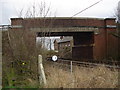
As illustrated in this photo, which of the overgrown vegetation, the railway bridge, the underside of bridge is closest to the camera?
the overgrown vegetation

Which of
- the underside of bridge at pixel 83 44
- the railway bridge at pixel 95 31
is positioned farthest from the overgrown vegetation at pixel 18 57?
the underside of bridge at pixel 83 44

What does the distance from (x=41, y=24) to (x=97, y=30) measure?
2558 centimetres

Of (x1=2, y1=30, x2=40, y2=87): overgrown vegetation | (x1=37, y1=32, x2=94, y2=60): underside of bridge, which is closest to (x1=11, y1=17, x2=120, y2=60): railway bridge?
(x1=37, y1=32, x2=94, y2=60): underside of bridge

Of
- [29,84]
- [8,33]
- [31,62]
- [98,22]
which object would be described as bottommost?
[29,84]

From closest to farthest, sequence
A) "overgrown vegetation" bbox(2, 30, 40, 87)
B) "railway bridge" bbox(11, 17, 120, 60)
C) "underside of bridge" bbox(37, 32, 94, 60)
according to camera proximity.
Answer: "overgrown vegetation" bbox(2, 30, 40, 87), "railway bridge" bbox(11, 17, 120, 60), "underside of bridge" bbox(37, 32, 94, 60)

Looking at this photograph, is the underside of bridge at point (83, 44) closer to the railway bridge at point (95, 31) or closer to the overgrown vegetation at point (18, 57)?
the railway bridge at point (95, 31)

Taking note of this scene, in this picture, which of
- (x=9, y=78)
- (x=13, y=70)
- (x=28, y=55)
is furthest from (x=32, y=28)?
(x=9, y=78)

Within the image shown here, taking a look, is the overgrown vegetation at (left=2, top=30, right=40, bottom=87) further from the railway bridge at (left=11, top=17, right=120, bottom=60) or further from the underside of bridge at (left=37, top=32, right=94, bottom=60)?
the underside of bridge at (left=37, top=32, right=94, bottom=60)

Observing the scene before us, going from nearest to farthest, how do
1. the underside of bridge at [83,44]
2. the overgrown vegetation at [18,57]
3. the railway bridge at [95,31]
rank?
the overgrown vegetation at [18,57] → the railway bridge at [95,31] → the underside of bridge at [83,44]

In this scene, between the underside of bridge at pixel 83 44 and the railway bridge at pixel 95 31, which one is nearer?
the railway bridge at pixel 95 31

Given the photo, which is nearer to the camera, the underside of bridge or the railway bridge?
the railway bridge

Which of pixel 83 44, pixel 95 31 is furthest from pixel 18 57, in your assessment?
pixel 83 44

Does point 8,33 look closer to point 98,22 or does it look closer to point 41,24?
point 41,24

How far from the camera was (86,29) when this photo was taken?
120 feet
